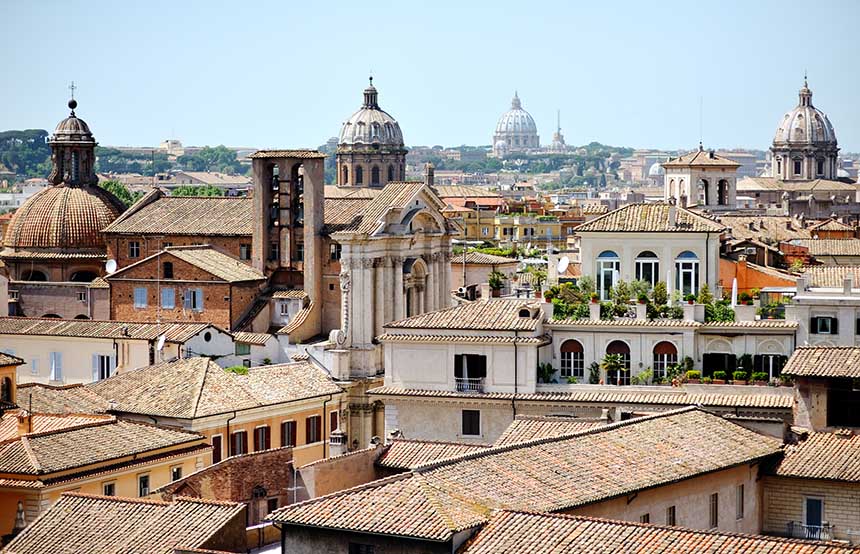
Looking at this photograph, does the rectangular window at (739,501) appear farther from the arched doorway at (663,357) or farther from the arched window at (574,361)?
the arched window at (574,361)

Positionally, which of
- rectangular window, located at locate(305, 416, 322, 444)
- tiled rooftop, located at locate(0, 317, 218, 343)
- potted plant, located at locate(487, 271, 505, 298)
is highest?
potted plant, located at locate(487, 271, 505, 298)

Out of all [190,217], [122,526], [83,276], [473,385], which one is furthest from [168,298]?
[122,526]

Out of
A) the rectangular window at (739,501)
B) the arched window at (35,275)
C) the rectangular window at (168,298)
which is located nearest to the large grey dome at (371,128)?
the arched window at (35,275)

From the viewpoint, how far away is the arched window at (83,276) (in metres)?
69.0

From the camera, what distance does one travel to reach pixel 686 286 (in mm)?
51625

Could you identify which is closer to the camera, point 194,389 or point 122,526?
point 122,526

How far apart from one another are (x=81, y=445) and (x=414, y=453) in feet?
23.7

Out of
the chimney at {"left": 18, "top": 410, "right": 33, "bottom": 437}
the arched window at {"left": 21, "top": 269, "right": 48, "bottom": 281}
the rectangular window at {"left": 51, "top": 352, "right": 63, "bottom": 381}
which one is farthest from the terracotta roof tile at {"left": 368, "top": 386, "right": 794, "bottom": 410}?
the arched window at {"left": 21, "top": 269, "right": 48, "bottom": 281}

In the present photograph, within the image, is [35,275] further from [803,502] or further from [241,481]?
[803,502]

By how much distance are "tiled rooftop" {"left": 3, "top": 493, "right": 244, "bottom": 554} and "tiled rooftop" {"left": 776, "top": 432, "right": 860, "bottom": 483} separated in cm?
1131

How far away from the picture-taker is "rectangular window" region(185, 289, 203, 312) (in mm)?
61688

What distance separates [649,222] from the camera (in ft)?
171

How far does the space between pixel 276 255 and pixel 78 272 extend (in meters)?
8.81

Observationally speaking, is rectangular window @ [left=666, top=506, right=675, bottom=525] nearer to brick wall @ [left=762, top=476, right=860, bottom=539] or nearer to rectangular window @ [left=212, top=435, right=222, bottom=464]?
brick wall @ [left=762, top=476, right=860, bottom=539]
